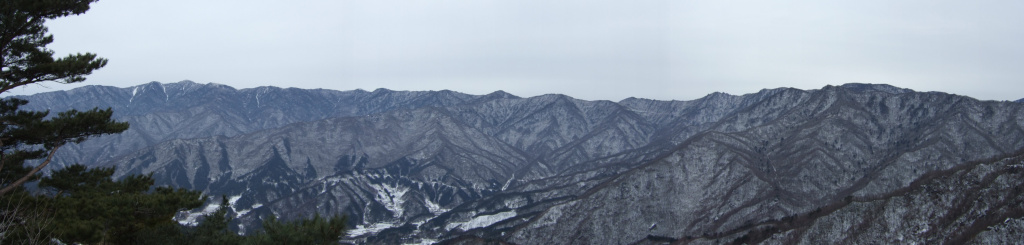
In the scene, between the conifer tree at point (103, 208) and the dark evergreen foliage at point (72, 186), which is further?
the dark evergreen foliage at point (72, 186)

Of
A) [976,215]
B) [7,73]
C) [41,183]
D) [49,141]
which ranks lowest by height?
[976,215]

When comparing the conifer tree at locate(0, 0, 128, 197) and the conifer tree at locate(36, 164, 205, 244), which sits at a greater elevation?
the conifer tree at locate(0, 0, 128, 197)

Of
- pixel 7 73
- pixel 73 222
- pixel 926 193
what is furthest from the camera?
pixel 926 193

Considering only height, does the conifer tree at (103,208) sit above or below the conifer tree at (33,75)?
below

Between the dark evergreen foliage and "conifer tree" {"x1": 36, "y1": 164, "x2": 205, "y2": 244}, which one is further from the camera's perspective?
the dark evergreen foliage

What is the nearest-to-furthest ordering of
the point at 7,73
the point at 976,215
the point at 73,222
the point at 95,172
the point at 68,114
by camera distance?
the point at 73,222 → the point at 7,73 → the point at 68,114 → the point at 95,172 → the point at 976,215

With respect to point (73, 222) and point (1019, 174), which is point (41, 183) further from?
point (1019, 174)

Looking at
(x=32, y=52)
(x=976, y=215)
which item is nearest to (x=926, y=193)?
(x=976, y=215)

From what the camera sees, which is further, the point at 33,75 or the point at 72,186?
the point at 72,186
